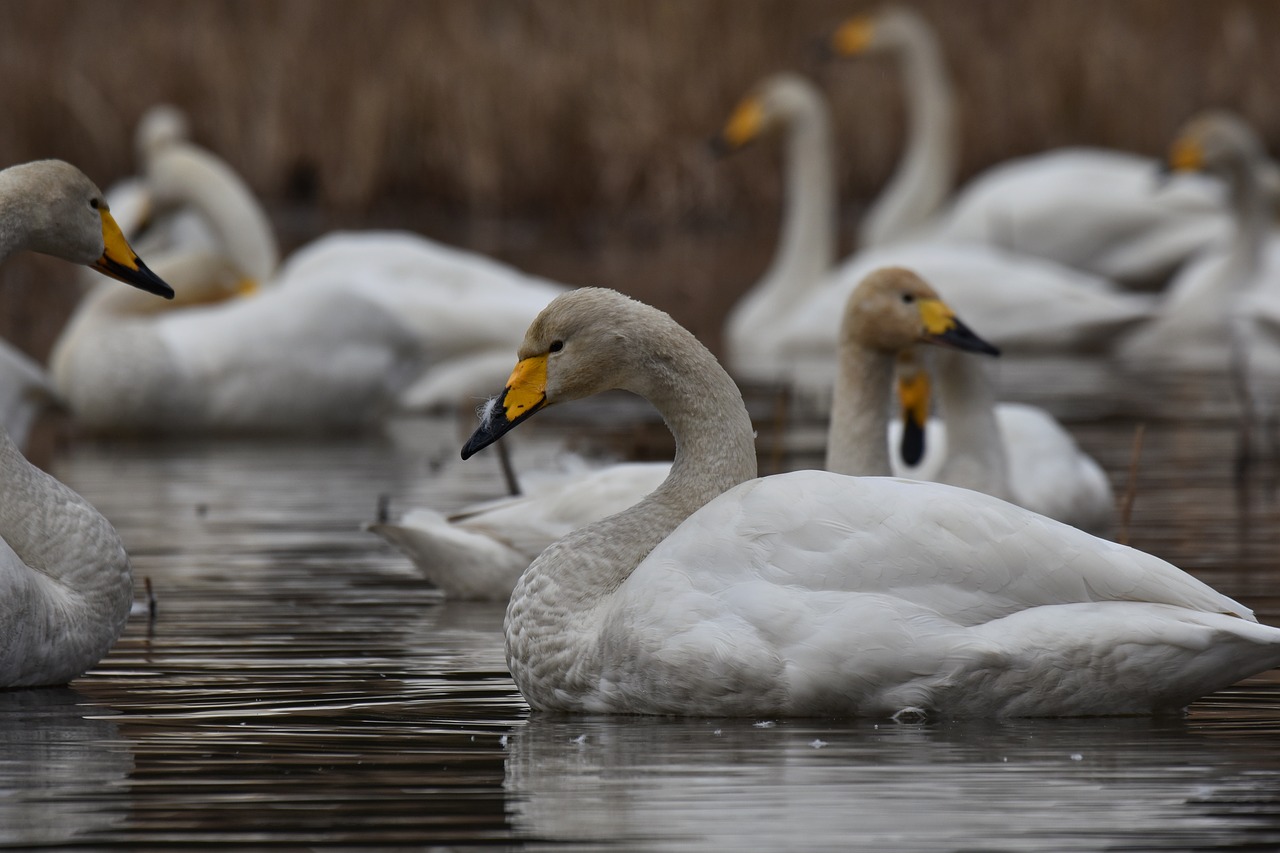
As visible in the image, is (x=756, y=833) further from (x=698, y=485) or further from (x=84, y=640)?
(x=84, y=640)

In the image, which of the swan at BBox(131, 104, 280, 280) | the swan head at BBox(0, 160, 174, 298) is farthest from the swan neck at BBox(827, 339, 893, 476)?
the swan at BBox(131, 104, 280, 280)

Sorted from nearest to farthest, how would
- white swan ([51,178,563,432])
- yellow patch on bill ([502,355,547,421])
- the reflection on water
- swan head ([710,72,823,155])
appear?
the reflection on water < yellow patch on bill ([502,355,547,421]) < white swan ([51,178,563,432]) < swan head ([710,72,823,155])

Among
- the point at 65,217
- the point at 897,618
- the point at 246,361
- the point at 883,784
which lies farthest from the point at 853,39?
the point at 883,784

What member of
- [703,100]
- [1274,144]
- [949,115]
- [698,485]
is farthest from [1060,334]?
[698,485]

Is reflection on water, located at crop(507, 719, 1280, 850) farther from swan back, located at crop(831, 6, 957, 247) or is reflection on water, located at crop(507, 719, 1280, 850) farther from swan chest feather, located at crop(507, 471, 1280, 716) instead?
swan back, located at crop(831, 6, 957, 247)

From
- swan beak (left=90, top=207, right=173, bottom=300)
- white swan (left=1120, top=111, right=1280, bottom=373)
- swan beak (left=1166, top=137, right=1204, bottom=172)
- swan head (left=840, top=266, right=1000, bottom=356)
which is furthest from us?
swan beak (left=1166, top=137, right=1204, bottom=172)

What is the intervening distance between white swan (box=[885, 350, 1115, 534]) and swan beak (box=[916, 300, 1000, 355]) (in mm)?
489

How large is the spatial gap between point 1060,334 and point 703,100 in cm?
672

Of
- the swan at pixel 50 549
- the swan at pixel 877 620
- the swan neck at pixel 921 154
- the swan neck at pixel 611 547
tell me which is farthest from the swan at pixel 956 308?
the swan at pixel 877 620

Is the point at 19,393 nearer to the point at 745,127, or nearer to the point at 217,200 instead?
the point at 217,200

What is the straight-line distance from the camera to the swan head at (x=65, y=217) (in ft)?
19.3

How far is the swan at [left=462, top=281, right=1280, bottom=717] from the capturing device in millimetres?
4688

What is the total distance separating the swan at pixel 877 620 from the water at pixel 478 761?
7 centimetres

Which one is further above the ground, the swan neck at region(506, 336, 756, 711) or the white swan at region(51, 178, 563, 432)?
the white swan at region(51, 178, 563, 432)
